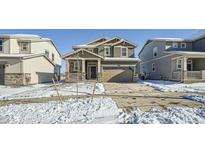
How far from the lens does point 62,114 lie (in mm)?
6418

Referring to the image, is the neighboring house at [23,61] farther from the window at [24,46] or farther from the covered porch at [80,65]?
the covered porch at [80,65]

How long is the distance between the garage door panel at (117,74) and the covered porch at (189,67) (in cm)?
543

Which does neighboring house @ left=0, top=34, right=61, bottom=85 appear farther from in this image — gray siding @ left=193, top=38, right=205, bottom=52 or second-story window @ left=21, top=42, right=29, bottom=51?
gray siding @ left=193, top=38, right=205, bottom=52

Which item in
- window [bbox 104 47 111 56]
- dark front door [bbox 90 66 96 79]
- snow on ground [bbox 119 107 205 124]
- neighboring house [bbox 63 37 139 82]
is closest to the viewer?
snow on ground [bbox 119 107 205 124]

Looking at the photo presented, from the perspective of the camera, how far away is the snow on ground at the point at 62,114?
5832mm

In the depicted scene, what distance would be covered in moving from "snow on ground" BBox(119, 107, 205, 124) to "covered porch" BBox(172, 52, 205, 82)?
44.4 ft

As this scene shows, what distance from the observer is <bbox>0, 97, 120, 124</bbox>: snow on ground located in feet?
19.1

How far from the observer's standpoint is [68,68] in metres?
22.0

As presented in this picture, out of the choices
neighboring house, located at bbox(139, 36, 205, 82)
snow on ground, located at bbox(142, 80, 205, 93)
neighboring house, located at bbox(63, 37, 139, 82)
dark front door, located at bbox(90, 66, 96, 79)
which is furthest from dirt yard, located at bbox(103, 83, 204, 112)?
dark front door, located at bbox(90, 66, 96, 79)

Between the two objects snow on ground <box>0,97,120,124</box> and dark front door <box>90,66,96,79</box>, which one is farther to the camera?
dark front door <box>90,66,96,79</box>

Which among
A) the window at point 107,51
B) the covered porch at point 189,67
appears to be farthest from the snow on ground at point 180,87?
the window at point 107,51

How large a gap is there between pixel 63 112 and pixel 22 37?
60.2 ft
